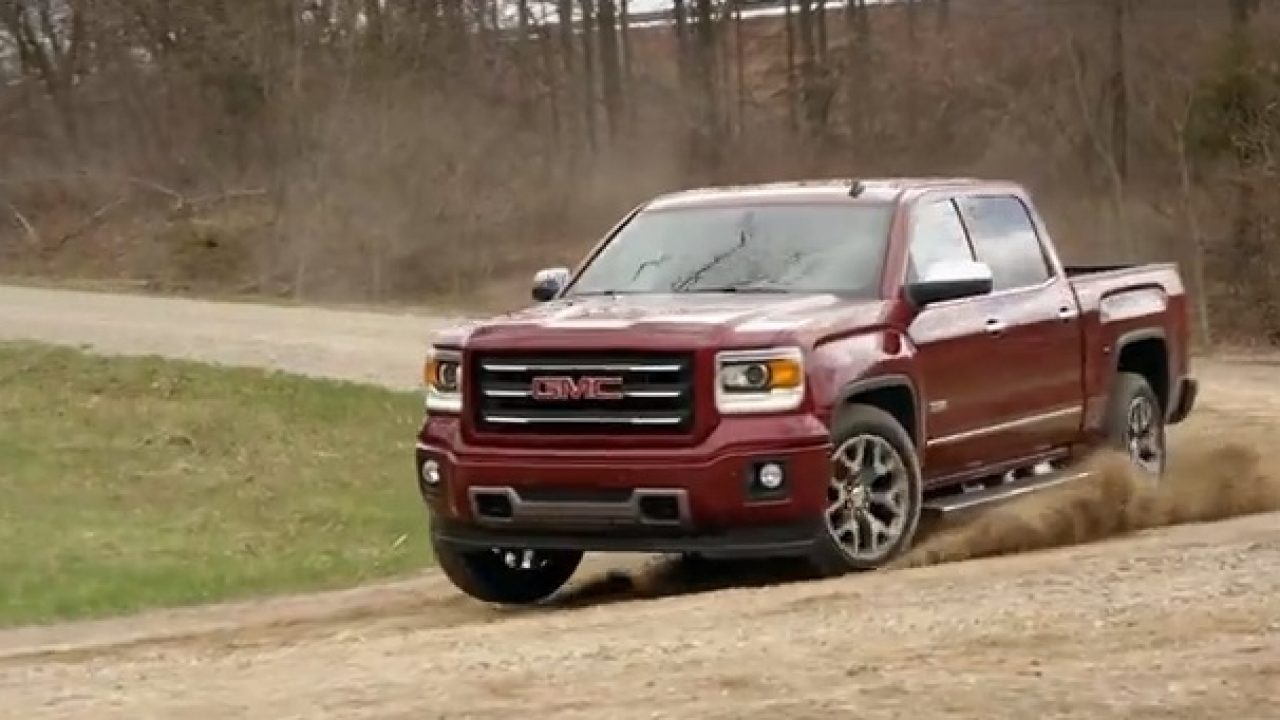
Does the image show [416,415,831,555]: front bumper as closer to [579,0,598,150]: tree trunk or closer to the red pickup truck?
the red pickup truck

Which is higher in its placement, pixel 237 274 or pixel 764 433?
pixel 764 433

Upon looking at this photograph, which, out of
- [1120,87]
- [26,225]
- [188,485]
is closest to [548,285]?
[188,485]

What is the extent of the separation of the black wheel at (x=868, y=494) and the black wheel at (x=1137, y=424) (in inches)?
90.0

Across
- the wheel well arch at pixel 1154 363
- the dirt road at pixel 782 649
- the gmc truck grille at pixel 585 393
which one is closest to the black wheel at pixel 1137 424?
the wheel well arch at pixel 1154 363

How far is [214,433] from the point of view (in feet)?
56.7

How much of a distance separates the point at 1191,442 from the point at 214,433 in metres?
7.59

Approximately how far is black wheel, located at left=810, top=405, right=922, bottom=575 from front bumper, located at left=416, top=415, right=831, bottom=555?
0.15m

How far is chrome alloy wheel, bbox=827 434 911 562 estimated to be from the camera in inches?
367

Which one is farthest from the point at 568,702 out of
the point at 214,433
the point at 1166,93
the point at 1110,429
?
the point at 1166,93

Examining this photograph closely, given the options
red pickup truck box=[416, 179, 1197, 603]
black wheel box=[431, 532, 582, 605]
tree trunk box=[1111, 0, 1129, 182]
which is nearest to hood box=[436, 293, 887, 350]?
red pickup truck box=[416, 179, 1197, 603]

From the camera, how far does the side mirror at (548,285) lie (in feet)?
35.8

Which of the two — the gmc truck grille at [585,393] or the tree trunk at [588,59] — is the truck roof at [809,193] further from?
the tree trunk at [588,59]

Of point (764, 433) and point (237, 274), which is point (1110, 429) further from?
point (237, 274)

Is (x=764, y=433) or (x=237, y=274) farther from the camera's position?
(x=237, y=274)
